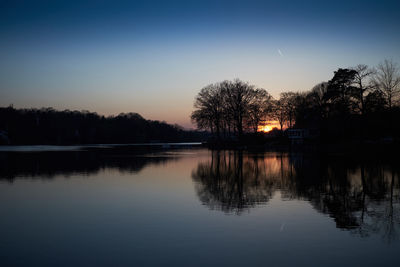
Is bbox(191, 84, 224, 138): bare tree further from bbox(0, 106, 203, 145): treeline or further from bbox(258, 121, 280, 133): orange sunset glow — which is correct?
bbox(0, 106, 203, 145): treeline

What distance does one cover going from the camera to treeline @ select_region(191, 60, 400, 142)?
5747 centimetres

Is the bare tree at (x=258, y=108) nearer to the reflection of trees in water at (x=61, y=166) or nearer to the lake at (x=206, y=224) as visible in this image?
the reflection of trees in water at (x=61, y=166)

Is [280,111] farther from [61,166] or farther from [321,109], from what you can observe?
[61,166]

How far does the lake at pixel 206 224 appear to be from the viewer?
834 centimetres

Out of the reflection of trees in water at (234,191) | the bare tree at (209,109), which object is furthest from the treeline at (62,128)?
the reflection of trees in water at (234,191)

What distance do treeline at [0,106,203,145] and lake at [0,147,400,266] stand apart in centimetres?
14746

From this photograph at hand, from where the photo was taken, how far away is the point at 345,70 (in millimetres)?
62188

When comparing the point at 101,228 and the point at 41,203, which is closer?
the point at 101,228

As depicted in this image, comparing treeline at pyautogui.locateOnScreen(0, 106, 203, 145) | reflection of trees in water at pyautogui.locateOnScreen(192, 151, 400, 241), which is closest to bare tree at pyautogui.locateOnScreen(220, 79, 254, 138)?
reflection of trees in water at pyautogui.locateOnScreen(192, 151, 400, 241)

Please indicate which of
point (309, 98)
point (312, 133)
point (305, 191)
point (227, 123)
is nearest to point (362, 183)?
point (305, 191)

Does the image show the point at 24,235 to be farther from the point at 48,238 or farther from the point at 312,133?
the point at 312,133

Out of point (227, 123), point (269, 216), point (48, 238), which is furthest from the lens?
point (227, 123)

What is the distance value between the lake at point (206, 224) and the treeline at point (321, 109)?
40.4 metres

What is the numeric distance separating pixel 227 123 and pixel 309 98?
22800mm
